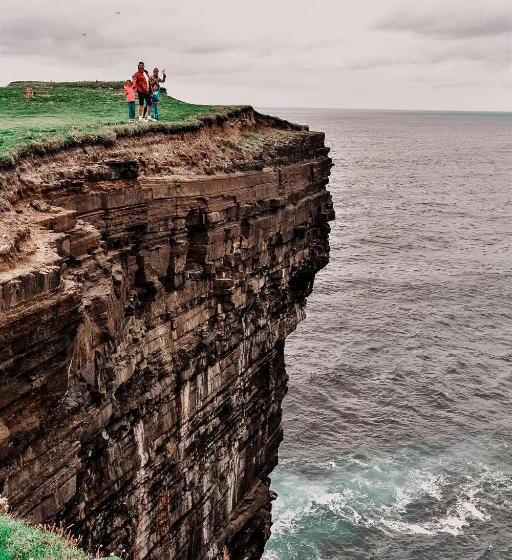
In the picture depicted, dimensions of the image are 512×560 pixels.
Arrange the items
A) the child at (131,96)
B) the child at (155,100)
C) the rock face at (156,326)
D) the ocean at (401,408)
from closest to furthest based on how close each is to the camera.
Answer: the rock face at (156,326) → the child at (131,96) → the child at (155,100) → the ocean at (401,408)

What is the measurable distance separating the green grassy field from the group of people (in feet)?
1.65

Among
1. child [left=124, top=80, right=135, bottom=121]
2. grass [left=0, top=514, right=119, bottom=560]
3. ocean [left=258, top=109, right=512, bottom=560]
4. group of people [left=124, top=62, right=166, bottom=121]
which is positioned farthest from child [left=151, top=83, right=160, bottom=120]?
ocean [left=258, top=109, right=512, bottom=560]

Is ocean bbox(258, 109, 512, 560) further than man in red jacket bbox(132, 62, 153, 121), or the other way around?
ocean bbox(258, 109, 512, 560)

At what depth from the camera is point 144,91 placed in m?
22.8

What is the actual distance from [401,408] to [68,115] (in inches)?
1213

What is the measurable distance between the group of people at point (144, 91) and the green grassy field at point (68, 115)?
502mm

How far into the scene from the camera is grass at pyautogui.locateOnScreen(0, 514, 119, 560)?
367 inches

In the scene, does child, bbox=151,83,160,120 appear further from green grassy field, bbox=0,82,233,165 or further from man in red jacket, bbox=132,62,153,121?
man in red jacket, bbox=132,62,153,121

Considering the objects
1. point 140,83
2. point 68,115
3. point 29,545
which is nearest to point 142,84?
point 140,83

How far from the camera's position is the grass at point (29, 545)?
931 centimetres

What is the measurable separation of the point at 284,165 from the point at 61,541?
17384 mm

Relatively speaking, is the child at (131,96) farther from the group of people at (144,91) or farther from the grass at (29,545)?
the grass at (29,545)

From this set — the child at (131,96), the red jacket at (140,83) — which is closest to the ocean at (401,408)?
the child at (131,96)

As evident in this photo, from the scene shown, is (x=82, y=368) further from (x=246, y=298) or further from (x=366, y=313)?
(x=366, y=313)
